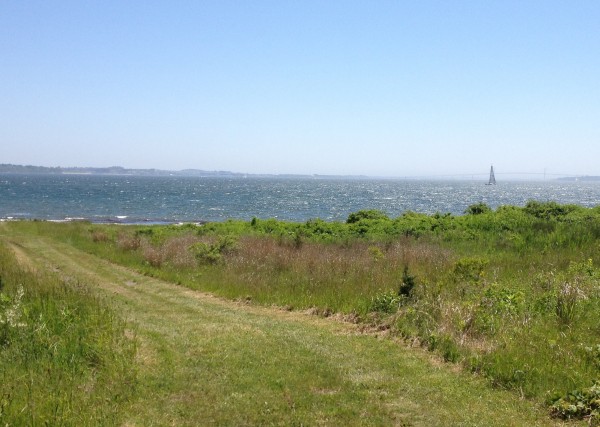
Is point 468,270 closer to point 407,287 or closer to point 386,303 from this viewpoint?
point 407,287

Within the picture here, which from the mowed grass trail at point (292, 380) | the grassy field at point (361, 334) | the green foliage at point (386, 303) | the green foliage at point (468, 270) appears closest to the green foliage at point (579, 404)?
the grassy field at point (361, 334)

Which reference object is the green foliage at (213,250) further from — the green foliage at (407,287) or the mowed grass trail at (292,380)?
the green foliage at (407,287)

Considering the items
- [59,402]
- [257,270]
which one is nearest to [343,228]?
[257,270]

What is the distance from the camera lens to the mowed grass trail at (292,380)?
6.18 metres

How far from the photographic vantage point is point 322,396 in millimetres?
6727

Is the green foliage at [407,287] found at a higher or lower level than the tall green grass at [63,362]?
higher

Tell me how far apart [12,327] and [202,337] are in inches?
121

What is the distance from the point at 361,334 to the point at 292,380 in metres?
2.80

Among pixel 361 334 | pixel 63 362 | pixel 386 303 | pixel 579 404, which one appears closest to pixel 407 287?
pixel 386 303

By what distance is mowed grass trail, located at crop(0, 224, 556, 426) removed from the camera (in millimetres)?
6184

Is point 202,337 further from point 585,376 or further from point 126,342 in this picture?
point 585,376

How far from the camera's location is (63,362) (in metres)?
7.23

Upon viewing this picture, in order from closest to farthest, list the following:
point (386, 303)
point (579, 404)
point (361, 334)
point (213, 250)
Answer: point (579, 404), point (361, 334), point (386, 303), point (213, 250)

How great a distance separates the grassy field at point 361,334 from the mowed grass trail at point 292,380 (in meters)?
0.03
